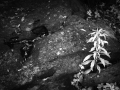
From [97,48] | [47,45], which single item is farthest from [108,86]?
[47,45]

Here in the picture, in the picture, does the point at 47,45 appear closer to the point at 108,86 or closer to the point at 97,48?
the point at 97,48

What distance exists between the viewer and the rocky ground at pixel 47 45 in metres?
3.33

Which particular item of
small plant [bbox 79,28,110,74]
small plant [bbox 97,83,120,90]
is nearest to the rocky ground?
small plant [bbox 97,83,120,90]

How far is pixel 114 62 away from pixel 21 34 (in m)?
3.26

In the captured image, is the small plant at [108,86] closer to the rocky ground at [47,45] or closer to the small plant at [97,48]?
the rocky ground at [47,45]

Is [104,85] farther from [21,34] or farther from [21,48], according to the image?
[21,34]

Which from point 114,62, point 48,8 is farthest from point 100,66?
point 48,8

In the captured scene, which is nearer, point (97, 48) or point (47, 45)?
point (97, 48)

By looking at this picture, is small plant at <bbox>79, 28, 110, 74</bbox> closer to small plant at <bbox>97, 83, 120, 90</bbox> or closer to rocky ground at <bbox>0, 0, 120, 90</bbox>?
rocky ground at <bbox>0, 0, 120, 90</bbox>

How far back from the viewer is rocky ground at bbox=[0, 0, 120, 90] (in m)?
3.33

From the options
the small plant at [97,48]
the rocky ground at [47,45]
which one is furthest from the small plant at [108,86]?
the small plant at [97,48]

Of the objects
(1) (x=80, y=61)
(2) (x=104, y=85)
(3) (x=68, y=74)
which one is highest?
(1) (x=80, y=61)

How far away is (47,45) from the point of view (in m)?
3.91

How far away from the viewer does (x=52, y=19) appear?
15.5ft
